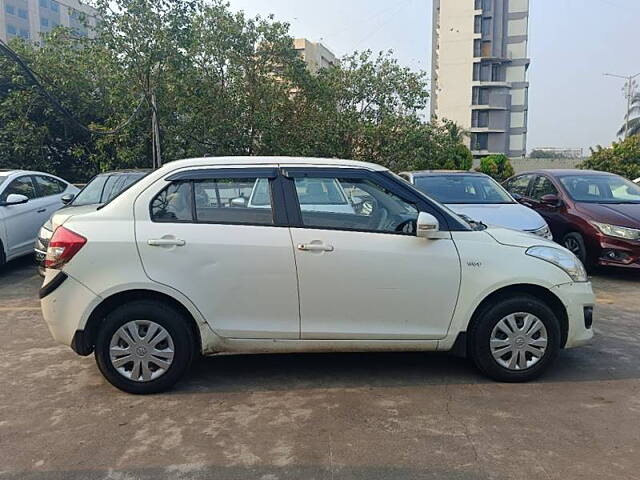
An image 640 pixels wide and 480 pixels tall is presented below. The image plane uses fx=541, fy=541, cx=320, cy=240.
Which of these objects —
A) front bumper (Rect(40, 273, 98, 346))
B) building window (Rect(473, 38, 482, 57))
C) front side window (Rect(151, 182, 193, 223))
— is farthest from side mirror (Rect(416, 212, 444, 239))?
building window (Rect(473, 38, 482, 57))

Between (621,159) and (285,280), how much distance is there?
3728 cm

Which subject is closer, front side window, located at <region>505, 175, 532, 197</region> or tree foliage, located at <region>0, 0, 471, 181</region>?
front side window, located at <region>505, 175, 532, 197</region>

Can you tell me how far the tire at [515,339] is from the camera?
13.1ft

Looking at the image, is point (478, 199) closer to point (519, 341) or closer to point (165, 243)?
point (519, 341)

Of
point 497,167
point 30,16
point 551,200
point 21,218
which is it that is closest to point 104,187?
point 21,218

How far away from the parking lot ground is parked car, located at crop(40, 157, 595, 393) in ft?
1.00

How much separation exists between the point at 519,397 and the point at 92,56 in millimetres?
14130

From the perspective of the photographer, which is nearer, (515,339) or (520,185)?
(515,339)

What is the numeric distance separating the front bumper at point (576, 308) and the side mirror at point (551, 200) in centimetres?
478

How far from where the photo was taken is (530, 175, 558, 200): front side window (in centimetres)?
898

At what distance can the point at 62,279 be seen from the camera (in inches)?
151

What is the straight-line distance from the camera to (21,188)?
343 inches

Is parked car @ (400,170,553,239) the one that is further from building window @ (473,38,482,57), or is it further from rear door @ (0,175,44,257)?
building window @ (473,38,482,57)

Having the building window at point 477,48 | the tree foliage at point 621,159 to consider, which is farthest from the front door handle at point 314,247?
the building window at point 477,48
